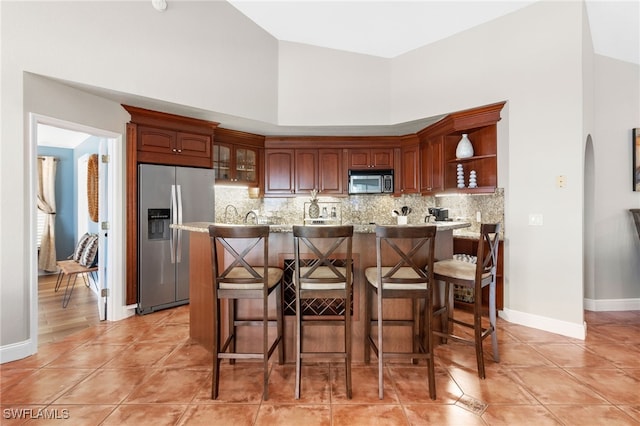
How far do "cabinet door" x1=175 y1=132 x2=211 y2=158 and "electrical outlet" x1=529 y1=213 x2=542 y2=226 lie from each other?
4.09 meters

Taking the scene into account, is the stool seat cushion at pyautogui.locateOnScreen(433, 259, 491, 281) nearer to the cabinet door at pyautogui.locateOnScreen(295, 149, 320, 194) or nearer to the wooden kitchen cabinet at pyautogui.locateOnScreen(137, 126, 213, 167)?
the cabinet door at pyautogui.locateOnScreen(295, 149, 320, 194)

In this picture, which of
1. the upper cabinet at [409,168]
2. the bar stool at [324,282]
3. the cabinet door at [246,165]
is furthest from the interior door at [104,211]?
the upper cabinet at [409,168]

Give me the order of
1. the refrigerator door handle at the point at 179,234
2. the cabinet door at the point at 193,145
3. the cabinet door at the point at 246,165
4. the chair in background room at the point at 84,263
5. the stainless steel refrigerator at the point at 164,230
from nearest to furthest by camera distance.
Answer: the stainless steel refrigerator at the point at 164,230
the refrigerator door handle at the point at 179,234
the cabinet door at the point at 193,145
the chair in background room at the point at 84,263
the cabinet door at the point at 246,165

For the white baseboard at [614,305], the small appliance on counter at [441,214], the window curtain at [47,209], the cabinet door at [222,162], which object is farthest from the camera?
the window curtain at [47,209]

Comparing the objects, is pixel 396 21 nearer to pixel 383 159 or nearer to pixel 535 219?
pixel 383 159

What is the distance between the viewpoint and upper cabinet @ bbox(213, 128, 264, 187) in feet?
15.7

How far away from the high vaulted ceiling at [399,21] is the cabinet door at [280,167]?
181cm

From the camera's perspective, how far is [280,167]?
5406 mm

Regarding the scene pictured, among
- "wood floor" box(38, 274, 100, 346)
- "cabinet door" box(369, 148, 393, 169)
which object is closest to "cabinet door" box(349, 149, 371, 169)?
"cabinet door" box(369, 148, 393, 169)

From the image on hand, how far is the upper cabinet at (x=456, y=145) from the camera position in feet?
12.3

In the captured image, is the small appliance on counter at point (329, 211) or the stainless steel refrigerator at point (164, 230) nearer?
the stainless steel refrigerator at point (164, 230)

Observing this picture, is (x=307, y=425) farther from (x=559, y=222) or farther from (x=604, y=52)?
(x=604, y=52)

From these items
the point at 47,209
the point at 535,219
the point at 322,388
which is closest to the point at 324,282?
the point at 322,388

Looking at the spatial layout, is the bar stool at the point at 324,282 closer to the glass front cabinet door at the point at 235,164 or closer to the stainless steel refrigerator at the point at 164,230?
the stainless steel refrigerator at the point at 164,230
